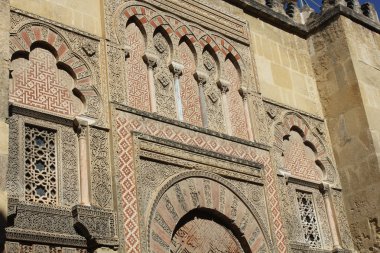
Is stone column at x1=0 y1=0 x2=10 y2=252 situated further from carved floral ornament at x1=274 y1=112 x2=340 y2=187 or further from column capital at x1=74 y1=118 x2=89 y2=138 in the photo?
carved floral ornament at x1=274 y1=112 x2=340 y2=187

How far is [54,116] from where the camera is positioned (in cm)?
532

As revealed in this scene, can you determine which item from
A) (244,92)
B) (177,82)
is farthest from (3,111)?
(244,92)

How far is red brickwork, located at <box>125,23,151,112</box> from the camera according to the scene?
20.0 feet

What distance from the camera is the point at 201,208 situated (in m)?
5.94

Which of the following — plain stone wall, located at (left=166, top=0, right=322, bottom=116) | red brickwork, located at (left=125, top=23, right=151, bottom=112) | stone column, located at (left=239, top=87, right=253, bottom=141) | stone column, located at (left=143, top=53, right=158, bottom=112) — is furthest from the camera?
plain stone wall, located at (left=166, top=0, right=322, bottom=116)

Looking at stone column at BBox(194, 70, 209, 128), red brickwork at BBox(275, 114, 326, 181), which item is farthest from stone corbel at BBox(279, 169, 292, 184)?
stone column at BBox(194, 70, 209, 128)

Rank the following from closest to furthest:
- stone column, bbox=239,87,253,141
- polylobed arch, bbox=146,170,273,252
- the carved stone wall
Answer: the carved stone wall, polylobed arch, bbox=146,170,273,252, stone column, bbox=239,87,253,141

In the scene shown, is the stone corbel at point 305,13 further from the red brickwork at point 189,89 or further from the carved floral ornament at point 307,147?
the red brickwork at point 189,89

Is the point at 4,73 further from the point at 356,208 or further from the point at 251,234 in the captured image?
the point at 356,208

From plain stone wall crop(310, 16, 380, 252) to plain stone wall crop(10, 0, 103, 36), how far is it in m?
3.33

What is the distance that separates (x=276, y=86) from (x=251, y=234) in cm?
213

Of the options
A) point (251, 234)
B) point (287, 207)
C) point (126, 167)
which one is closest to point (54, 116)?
point (126, 167)

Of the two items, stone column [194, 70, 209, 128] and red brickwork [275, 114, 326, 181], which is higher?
stone column [194, 70, 209, 128]

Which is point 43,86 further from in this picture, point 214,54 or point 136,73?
point 214,54
